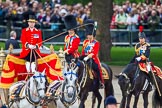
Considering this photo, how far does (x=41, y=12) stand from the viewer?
4003 centimetres

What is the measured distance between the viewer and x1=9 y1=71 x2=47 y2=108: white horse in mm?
17766

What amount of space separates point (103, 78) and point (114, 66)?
30.1 feet

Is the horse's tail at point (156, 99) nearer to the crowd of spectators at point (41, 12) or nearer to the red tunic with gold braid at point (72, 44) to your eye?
the red tunic with gold braid at point (72, 44)

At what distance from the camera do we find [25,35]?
1984 centimetres

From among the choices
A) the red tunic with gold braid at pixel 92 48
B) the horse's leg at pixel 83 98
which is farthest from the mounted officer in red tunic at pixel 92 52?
the horse's leg at pixel 83 98

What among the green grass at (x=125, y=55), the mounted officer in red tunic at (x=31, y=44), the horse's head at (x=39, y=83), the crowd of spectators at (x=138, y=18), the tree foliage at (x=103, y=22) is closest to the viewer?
the horse's head at (x=39, y=83)

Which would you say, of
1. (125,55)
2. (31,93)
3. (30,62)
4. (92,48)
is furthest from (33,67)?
(125,55)

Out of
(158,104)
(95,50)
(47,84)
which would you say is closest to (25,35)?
(47,84)

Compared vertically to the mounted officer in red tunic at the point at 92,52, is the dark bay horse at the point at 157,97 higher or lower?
lower

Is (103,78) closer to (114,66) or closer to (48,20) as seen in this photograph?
(114,66)

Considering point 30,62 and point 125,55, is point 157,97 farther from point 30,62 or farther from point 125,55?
point 125,55

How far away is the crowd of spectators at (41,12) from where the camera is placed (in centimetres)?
3953

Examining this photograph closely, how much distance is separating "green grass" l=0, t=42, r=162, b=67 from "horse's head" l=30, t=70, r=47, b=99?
14.7 m

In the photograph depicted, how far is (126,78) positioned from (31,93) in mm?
4581
